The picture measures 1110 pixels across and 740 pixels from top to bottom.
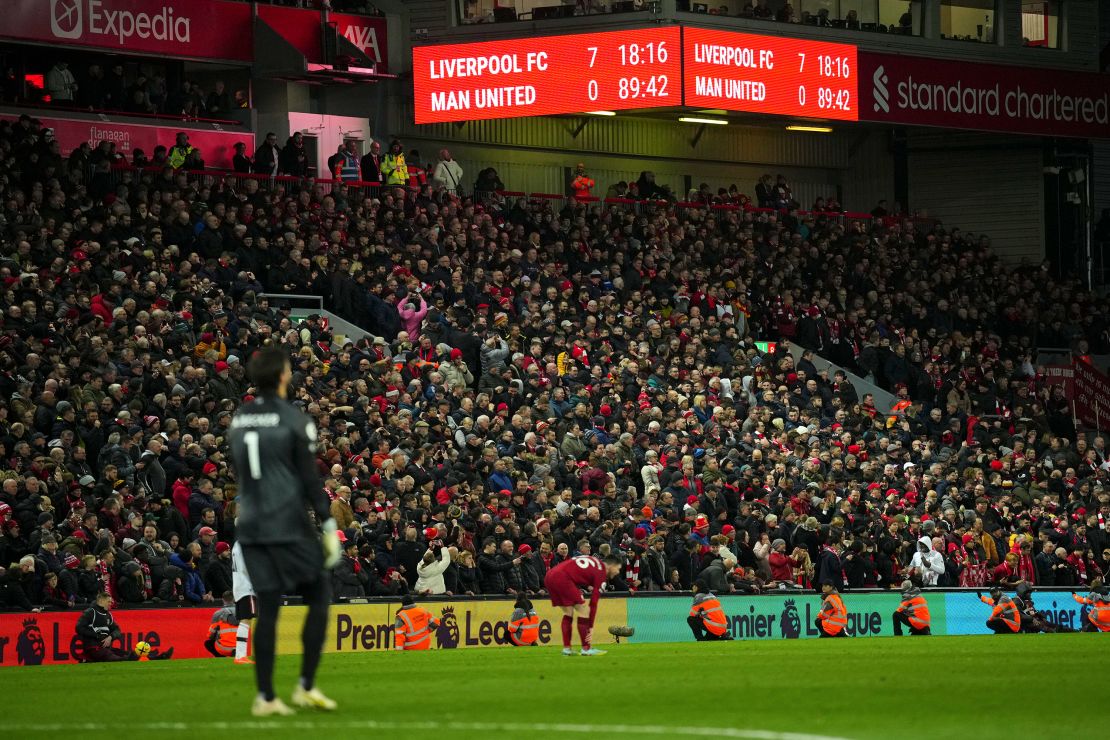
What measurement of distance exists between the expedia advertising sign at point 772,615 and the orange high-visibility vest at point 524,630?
151cm

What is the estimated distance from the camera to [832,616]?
26.1 m

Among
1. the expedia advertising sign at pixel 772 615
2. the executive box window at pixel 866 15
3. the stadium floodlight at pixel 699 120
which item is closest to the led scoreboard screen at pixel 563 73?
the stadium floodlight at pixel 699 120

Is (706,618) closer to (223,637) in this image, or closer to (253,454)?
(223,637)

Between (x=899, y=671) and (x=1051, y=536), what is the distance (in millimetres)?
17407

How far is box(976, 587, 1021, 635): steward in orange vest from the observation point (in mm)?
27062

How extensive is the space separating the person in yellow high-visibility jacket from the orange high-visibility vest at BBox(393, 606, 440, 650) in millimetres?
10887

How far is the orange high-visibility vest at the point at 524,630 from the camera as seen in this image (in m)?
23.9

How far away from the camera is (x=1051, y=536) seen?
31625mm

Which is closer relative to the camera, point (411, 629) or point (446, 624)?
point (411, 629)

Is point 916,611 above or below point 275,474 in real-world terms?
below

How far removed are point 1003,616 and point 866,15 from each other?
20.1m

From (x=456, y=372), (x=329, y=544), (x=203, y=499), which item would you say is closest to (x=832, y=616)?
(x=456, y=372)

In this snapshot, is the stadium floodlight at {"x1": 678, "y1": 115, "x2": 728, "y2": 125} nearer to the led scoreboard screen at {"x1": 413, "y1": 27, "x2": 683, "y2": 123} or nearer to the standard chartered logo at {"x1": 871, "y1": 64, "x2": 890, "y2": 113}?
the standard chartered logo at {"x1": 871, "y1": 64, "x2": 890, "y2": 113}

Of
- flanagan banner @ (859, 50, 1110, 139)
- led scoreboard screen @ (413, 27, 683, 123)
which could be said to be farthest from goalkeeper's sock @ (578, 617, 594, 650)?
flanagan banner @ (859, 50, 1110, 139)
